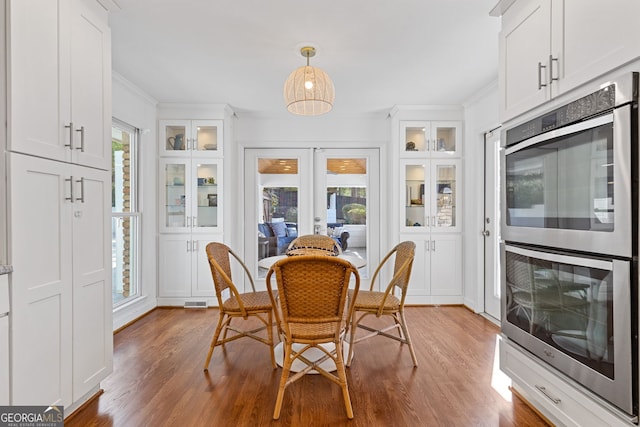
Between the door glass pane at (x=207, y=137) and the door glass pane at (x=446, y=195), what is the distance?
2.93 meters

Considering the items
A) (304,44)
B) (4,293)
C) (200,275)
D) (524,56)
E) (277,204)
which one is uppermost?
(304,44)

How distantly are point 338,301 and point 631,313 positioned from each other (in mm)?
1336

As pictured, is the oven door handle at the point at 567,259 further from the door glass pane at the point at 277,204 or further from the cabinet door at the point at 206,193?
the cabinet door at the point at 206,193

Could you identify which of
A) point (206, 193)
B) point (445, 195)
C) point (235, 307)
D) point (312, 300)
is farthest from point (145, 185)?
point (445, 195)

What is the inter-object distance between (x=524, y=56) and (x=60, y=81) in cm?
259

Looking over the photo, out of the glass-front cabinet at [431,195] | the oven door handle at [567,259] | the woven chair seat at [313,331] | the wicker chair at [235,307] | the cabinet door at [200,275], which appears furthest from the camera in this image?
the glass-front cabinet at [431,195]

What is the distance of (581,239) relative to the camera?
157 centimetres

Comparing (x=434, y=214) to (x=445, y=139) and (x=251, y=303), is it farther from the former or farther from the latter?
(x=251, y=303)

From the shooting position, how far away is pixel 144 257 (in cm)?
414

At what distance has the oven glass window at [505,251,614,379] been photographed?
1475mm

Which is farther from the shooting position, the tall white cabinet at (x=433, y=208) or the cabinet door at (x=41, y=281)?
the tall white cabinet at (x=433, y=208)

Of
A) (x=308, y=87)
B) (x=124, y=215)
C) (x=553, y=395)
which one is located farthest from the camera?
(x=124, y=215)

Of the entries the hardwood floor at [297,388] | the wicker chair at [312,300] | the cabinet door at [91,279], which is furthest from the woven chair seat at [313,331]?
the cabinet door at [91,279]

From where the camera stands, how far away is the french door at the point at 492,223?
382cm
